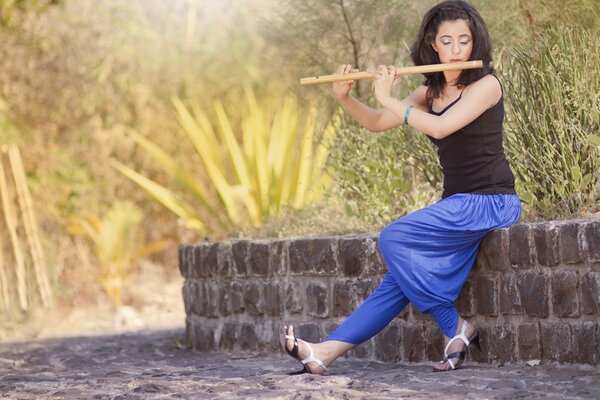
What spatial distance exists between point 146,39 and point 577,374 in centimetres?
719

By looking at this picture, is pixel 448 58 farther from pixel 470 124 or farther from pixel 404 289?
pixel 404 289

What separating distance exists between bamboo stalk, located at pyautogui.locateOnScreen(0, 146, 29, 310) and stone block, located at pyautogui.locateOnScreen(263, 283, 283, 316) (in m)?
3.25

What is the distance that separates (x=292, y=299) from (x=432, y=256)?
47.6 inches

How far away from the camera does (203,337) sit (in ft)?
18.3

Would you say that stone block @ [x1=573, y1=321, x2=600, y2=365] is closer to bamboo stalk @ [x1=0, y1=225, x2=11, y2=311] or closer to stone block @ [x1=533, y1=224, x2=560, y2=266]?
stone block @ [x1=533, y1=224, x2=560, y2=266]

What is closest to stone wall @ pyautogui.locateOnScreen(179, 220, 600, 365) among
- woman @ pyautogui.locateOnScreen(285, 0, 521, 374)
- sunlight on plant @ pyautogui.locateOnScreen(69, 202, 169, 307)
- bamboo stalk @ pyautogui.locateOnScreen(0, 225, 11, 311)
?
woman @ pyautogui.locateOnScreen(285, 0, 521, 374)

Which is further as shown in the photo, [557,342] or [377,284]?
[377,284]

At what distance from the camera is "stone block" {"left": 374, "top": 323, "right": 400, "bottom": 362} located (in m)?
4.33

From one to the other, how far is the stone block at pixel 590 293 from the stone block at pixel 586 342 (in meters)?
0.05

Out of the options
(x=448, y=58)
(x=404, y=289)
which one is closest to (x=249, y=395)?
(x=404, y=289)

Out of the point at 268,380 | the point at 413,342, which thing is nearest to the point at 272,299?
the point at 413,342

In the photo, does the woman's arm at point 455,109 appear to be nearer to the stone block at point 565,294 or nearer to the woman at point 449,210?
the woman at point 449,210

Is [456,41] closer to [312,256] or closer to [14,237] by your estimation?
[312,256]

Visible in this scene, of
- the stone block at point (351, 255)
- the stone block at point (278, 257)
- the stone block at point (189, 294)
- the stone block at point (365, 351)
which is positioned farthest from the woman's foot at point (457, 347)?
the stone block at point (189, 294)
